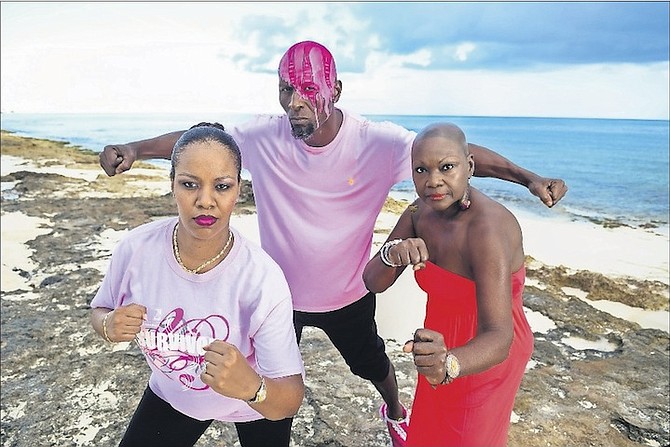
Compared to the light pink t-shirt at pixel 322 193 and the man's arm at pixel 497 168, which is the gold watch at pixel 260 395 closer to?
the light pink t-shirt at pixel 322 193

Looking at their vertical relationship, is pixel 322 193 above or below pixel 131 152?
below

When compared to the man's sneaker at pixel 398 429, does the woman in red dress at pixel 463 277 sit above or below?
above

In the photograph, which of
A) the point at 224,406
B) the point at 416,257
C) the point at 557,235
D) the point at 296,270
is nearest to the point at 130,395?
the point at 296,270

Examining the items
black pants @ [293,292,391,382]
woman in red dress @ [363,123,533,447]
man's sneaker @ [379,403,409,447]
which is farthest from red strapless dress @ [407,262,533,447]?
man's sneaker @ [379,403,409,447]

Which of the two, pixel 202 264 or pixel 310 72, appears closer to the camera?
pixel 202 264

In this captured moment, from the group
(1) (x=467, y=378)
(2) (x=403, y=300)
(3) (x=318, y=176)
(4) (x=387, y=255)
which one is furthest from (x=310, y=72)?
(2) (x=403, y=300)

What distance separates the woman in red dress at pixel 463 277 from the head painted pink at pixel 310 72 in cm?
67

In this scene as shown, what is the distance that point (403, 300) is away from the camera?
518 cm

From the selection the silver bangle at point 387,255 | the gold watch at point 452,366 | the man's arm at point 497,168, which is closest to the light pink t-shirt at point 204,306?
the silver bangle at point 387,255

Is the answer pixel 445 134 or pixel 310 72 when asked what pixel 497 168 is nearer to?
pixel 445 134

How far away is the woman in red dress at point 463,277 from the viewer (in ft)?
5.72

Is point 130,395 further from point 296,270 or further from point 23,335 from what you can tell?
point 296,270

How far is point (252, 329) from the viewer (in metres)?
1.76

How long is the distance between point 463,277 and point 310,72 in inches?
43.6
